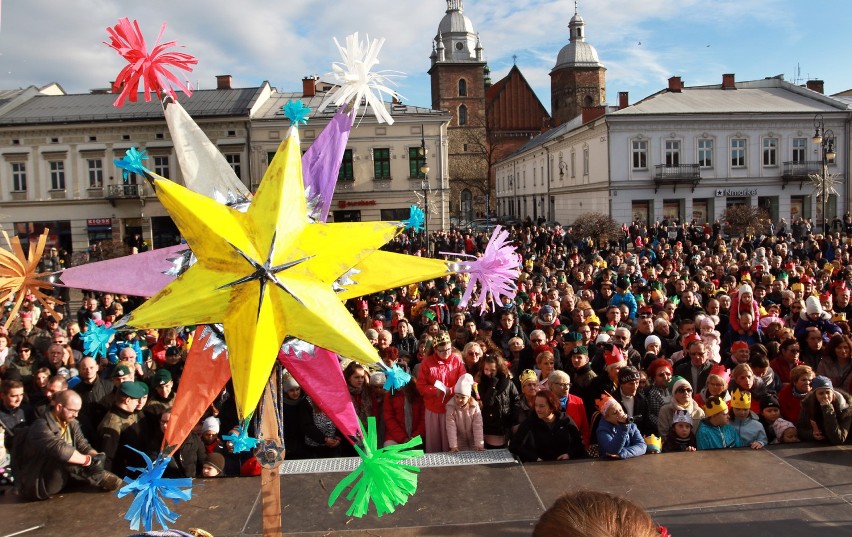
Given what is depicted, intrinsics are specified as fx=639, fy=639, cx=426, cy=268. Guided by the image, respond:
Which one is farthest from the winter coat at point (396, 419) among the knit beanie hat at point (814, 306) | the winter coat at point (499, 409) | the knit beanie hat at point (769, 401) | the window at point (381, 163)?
the window at point (381, 163)

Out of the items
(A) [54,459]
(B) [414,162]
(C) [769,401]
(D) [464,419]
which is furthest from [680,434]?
(B) [414,162]

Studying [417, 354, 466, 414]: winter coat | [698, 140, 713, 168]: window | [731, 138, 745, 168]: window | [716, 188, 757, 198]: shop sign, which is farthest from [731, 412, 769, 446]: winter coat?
[731, 138, 745, 168]: window

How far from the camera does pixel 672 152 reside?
34.9 metres

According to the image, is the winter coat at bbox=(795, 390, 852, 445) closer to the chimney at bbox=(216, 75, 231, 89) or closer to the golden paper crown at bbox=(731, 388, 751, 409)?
the golden paper crown at bbox=(731, 388, 751, 409)

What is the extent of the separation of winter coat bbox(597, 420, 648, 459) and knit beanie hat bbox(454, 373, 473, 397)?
1.12 metres

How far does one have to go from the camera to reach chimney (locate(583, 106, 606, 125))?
121 ft

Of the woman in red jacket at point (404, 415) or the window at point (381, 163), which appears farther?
the window at point (381, 163)

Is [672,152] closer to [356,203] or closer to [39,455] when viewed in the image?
[356,203]

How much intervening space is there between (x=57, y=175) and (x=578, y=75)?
48710 millimetres

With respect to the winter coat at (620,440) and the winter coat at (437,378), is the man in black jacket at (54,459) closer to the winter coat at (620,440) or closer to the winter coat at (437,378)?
the winter coat at (437,378)

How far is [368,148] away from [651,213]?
15869 millimetres

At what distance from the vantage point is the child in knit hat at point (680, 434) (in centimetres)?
512

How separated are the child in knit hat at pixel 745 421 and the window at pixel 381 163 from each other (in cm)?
2982

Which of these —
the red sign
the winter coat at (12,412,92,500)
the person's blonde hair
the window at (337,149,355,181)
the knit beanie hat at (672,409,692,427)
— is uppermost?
the window at (337,149,355,181)
